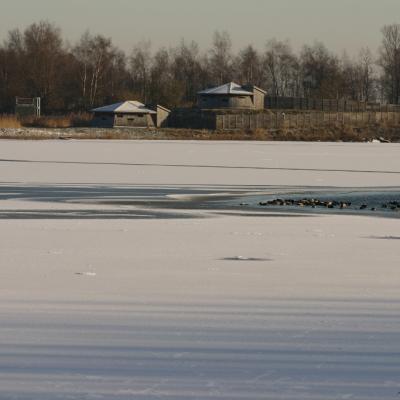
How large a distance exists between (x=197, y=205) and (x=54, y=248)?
7135mm

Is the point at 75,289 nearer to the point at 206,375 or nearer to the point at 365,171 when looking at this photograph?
the point at 206,375

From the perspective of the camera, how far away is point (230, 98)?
88.2m

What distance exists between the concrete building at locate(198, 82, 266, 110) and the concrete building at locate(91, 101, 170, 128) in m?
6.82

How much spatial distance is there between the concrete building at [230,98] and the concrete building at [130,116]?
6.82 m

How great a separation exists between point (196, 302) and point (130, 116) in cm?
7525

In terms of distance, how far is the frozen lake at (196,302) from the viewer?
17.3ft

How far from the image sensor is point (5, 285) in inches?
322

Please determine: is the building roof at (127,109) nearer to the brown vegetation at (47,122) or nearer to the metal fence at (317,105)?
the brown vegetation at (47,122)

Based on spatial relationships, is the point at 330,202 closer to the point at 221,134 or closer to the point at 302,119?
the point at 221,134

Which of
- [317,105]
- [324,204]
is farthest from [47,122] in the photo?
[324,204]

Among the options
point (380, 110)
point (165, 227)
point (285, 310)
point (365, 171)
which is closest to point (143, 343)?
point (285, 310)

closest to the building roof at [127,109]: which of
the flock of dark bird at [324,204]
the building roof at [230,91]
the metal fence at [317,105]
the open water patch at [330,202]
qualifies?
the building roof at [230,91]

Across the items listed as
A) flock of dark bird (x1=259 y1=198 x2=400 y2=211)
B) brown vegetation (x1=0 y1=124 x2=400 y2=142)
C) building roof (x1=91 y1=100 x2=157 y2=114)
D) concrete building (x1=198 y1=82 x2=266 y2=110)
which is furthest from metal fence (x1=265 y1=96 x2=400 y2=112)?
flock of dark bird (x1=259 y1=198 x2=400 y2=211)

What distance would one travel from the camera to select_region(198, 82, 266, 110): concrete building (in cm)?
8825
